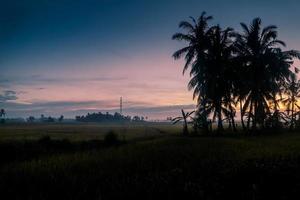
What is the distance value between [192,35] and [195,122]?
27.7 feet

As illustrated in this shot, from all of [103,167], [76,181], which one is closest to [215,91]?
[103,167]

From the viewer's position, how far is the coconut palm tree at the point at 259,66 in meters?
30.3

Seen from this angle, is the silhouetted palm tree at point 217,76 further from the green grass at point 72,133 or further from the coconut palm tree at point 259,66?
the green grass at point 72,133

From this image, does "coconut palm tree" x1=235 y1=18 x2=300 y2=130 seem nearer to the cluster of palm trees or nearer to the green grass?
the cluster of palm trees

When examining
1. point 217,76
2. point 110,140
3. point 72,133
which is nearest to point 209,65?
point 217,76

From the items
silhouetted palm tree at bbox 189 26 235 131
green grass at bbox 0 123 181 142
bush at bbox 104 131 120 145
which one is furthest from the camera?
green grass at bbox 0 123 181 142

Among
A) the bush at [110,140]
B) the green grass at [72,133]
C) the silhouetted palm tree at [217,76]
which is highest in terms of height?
the silhouetted palm tree at [217,76]

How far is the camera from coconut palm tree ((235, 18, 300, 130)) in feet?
99.4

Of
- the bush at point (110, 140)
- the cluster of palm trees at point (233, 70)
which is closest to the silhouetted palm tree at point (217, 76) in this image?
the cluster of palm trees at point (233, 70)

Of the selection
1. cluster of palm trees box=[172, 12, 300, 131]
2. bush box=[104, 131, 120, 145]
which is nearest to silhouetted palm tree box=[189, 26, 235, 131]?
cluster of palm trees box=[172, 12, 300, 131]

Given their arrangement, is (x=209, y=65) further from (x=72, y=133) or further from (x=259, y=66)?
(x=72, y=133)

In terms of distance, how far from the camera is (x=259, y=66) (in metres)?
30.5

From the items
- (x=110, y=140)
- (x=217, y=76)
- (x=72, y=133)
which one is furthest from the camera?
(x=72, y=133)

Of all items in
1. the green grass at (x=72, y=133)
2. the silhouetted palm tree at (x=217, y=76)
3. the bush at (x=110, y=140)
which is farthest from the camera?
the green grass at (x=72, y=133)
